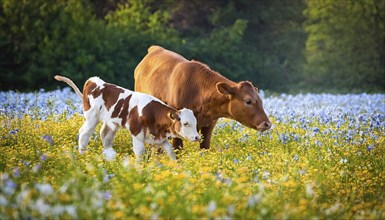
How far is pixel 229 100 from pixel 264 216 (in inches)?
141

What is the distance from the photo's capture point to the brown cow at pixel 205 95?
28.2 ft

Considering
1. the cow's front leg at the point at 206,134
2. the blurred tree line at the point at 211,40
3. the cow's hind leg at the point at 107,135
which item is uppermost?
the cow's front leg at the point at 206,134


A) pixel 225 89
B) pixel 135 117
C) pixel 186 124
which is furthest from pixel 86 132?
pixel 225 89

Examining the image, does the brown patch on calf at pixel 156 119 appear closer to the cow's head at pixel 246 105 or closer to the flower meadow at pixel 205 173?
the flower meadow at pixel 205 173

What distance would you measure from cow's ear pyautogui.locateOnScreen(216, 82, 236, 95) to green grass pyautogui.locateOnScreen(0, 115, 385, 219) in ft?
2.41

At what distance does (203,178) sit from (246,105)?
2.70 metres

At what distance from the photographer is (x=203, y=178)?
6035mm

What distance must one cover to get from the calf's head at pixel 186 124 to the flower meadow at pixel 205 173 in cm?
22

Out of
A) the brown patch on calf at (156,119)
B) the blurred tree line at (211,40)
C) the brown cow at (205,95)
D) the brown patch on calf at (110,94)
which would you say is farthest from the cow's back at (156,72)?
the blurred tree line at (211,40)

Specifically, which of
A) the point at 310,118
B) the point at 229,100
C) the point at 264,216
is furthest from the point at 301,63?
the point at 264,216

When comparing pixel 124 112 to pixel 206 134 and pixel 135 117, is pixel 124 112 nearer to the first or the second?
pixel 135 117

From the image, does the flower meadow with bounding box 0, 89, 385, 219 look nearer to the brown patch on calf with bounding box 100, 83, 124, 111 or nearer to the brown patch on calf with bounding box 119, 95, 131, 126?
the brown patch on calf with bounding box 119, 95, 131, 126

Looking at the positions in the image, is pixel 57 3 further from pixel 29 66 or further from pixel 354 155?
pixel 354 155

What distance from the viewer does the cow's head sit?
855cm
